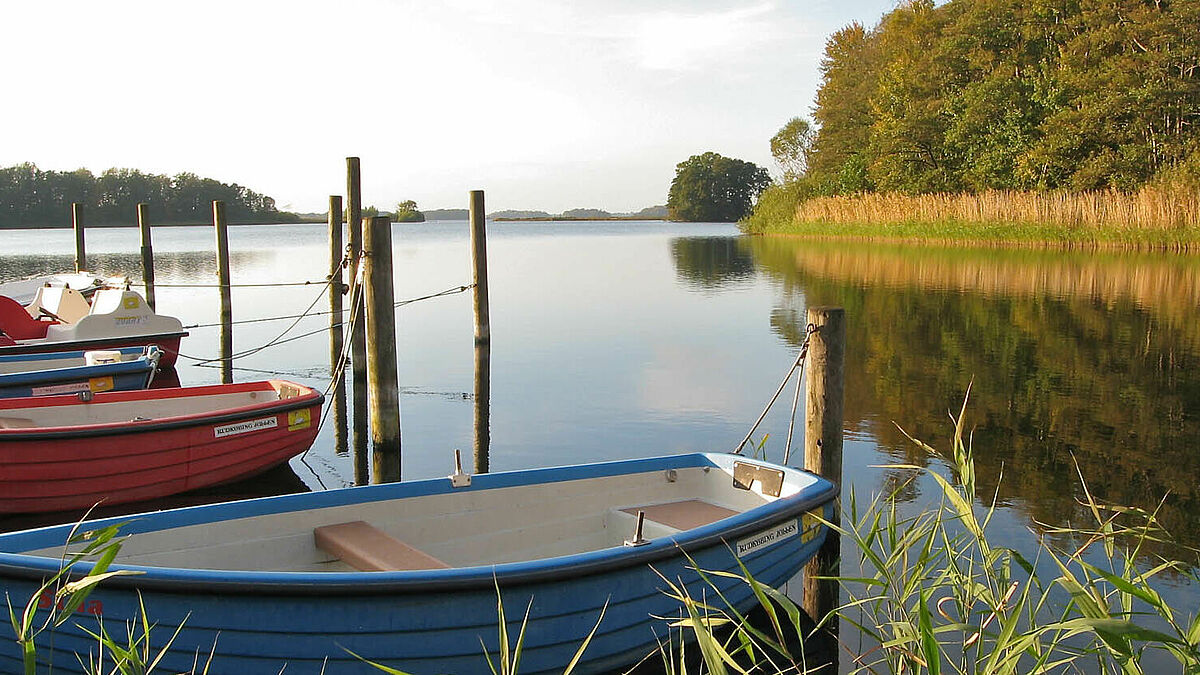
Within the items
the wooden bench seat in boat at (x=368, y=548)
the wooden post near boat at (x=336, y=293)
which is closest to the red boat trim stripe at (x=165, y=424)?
the wooden bench seat in boat at (x=368, y=548)

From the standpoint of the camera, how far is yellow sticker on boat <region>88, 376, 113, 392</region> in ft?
34.5

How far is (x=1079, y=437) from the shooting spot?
9.91 metres

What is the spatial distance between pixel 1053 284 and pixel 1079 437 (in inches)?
558

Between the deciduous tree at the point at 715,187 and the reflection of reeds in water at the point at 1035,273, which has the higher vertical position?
the deciduous tree at the point at 715,187

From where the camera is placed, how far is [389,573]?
4.23m

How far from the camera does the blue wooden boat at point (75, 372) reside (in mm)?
10125

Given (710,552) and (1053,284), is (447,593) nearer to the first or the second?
(710,552)

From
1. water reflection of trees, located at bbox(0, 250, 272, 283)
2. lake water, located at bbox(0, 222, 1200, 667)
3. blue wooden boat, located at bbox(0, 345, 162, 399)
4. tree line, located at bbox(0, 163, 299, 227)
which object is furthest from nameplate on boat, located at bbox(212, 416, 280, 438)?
tree line, located at bbox(0, 163, 299, 227)

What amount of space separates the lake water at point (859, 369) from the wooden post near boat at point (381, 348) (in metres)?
0.42

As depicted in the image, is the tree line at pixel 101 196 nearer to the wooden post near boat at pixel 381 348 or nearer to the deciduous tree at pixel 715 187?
the deciduous tree at pixel 715 187

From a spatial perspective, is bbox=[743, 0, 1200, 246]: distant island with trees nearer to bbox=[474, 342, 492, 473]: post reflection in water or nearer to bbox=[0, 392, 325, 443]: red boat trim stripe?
bbox=[474, 342, 492, 473]: post reflection in water

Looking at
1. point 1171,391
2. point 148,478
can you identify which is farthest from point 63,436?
point 1171,391

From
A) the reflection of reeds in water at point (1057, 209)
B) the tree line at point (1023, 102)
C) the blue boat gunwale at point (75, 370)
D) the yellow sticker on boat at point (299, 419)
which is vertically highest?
the tree line at point (1023, 102)

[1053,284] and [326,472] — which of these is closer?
[326,472]
